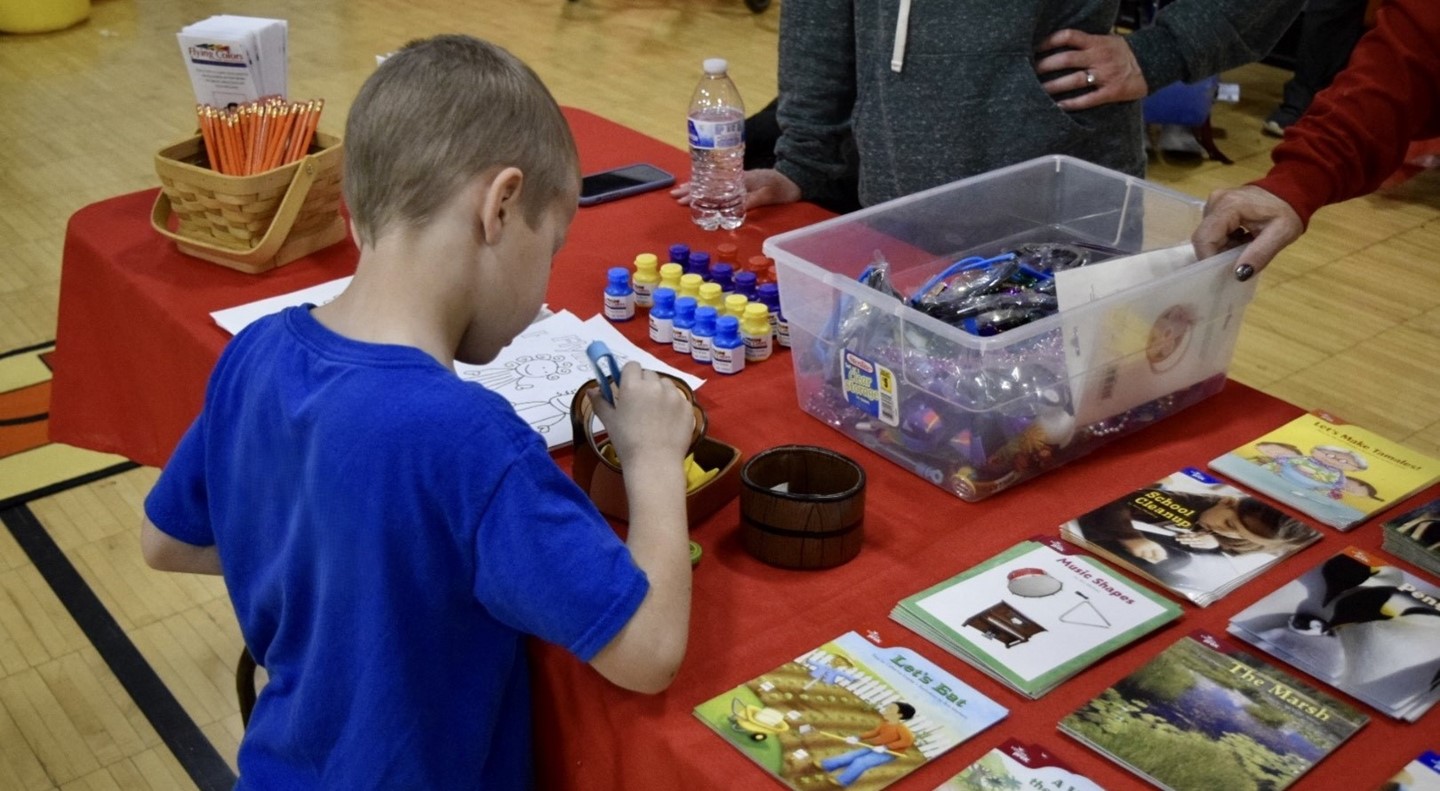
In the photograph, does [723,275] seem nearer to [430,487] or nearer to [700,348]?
[700,348]

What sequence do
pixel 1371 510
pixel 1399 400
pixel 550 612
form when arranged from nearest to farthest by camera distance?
1. pixel 550 612
2. pixel 1371 510
3. pixel 1399 400

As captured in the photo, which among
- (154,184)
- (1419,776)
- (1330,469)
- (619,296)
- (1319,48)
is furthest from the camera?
(1319,48)

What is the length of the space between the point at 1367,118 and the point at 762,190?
80 cm

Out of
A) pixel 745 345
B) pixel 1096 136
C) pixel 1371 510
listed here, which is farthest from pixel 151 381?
pixel 1371 510

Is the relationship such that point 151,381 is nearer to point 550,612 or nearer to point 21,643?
point 21,643

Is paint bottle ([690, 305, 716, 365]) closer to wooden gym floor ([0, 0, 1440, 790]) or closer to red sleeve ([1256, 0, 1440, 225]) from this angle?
red sleeve ([1256, 0, 1440, 225])

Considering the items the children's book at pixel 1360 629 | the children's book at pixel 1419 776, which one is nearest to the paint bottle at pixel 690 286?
the children's book at pixel 1360 629

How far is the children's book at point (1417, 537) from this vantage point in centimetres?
112

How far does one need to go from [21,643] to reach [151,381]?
86 cm

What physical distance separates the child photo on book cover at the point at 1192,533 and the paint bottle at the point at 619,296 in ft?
2.10

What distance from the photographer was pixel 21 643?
229 centimetres

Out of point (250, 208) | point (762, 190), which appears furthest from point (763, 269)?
point (250, 208)

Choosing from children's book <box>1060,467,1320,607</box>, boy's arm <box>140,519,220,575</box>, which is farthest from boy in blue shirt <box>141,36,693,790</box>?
children's book <box>1060,467,1320,607</box>

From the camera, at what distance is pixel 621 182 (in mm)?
2037
